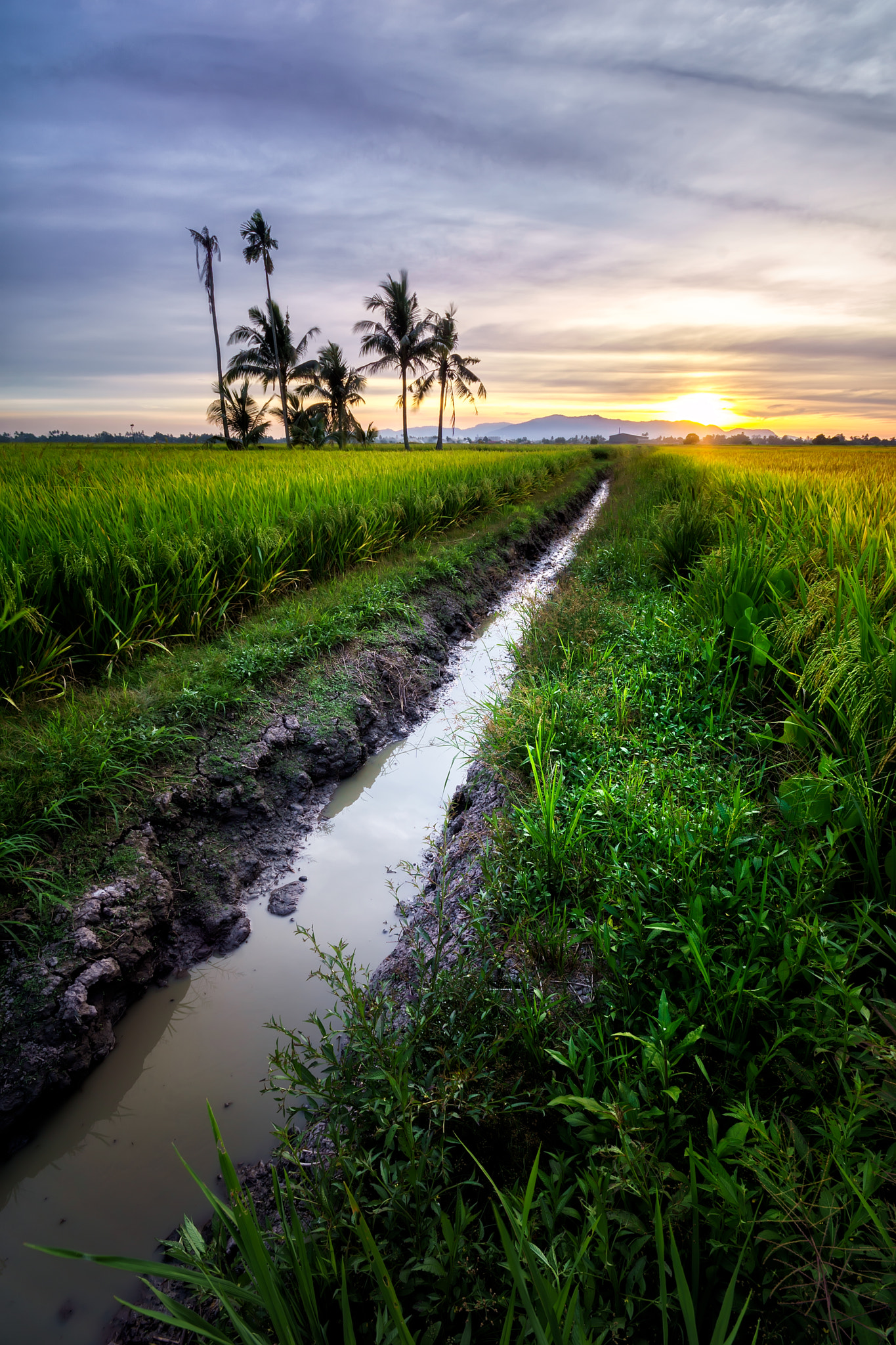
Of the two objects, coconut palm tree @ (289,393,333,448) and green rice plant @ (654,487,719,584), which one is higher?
coconut palm tree @ (289,393,333,448)

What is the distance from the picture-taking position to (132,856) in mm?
2256

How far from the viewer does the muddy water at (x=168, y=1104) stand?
4.66ft

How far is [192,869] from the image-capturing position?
2.47 meters

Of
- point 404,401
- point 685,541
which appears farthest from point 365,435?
point 685,541

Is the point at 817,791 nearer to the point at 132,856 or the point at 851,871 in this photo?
the point at 851,871

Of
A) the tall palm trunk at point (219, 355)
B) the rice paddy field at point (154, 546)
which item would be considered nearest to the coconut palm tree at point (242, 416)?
the tall palm trunk at point (219, 355)

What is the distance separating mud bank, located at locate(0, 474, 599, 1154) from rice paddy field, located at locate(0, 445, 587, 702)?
99cm

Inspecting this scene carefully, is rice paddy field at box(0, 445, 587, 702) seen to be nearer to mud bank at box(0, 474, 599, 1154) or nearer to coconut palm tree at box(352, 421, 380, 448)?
mud bank at box(0, 474, 599, 1154)

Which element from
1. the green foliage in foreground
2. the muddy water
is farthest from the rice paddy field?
the green foliage in foreground

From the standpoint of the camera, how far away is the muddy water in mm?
1420

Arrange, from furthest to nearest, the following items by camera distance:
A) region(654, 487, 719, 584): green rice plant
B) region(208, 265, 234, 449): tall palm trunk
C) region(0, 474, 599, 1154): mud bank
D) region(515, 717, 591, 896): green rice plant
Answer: region(208, 265, 234, 449): tall palm trunk, region(654, 487, 719, 584): green rice plant, region(515, 717, 591, 896): green rice plant, region(0, 474, 599, 1154): mud bank

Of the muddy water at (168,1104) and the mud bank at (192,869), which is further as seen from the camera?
the mud bank at (192,869)

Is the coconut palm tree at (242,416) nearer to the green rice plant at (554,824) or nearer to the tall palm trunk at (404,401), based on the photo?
the tall palm trunk at (404,401)

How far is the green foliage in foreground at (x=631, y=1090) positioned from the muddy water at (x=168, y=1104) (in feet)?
0.64
